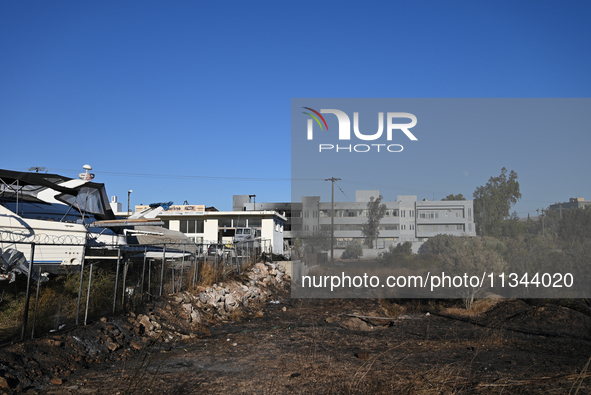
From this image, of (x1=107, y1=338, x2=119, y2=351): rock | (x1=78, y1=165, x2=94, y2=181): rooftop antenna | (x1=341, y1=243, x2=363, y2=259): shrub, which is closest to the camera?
(x1=107, y1=338, x2=119, y2=351): rock

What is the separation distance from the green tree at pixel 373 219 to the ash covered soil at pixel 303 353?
7.17m

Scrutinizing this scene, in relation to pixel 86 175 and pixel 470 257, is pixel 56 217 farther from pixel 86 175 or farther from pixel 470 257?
pixel 470 257

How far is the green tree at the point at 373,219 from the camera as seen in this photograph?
22516 mm

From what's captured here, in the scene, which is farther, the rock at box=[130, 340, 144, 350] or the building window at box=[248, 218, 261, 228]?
the building window at box=[248, 218, 261, 228]

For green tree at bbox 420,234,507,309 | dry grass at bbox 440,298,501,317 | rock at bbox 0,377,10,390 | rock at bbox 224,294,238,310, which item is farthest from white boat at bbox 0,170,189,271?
green tree at bbox 420,234,507,309

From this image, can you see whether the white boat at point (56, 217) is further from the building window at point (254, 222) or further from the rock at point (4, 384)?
the building window at point (254, 222)

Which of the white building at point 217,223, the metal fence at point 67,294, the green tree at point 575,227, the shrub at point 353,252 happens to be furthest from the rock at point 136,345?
the white building at point 217,223

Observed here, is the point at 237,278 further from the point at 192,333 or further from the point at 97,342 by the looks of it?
the point at 97,342

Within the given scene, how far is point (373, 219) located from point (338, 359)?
1518cm

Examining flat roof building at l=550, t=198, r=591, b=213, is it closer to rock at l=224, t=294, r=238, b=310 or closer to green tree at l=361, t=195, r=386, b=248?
green tree at l=361, t=195, r=386, b=248

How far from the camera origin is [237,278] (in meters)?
20.7

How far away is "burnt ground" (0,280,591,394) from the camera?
6.89 meters

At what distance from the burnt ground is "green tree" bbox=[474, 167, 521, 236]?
251 inches

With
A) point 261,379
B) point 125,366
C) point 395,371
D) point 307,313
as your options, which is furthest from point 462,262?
point 125,366
